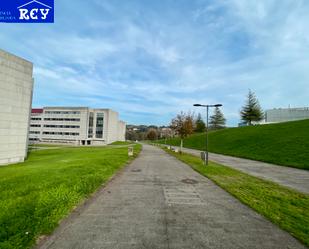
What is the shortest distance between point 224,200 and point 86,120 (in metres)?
76.7

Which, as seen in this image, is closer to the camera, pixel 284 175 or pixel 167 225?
pixel 167 225

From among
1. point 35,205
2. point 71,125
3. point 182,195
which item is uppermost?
point 71,125

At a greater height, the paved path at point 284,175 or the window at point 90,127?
the window at point 90,127

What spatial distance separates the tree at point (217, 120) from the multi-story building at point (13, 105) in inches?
3236

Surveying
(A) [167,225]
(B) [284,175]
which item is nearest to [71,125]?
(B) [284,175]

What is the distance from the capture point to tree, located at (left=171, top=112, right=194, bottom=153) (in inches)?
1135

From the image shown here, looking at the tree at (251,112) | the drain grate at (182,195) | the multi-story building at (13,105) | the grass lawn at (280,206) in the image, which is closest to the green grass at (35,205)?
the drain grate at (182,195)

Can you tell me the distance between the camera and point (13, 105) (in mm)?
19281

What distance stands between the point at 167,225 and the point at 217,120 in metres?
91.1

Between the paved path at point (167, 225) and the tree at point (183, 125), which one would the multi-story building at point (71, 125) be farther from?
the paved path at point (167, 225)

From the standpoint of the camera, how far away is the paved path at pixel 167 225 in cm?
360

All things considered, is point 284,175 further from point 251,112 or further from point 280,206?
point 251,112

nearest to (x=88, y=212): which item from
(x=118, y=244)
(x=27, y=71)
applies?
(x=118, y=244)

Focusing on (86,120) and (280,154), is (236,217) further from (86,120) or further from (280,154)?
(86,120)
